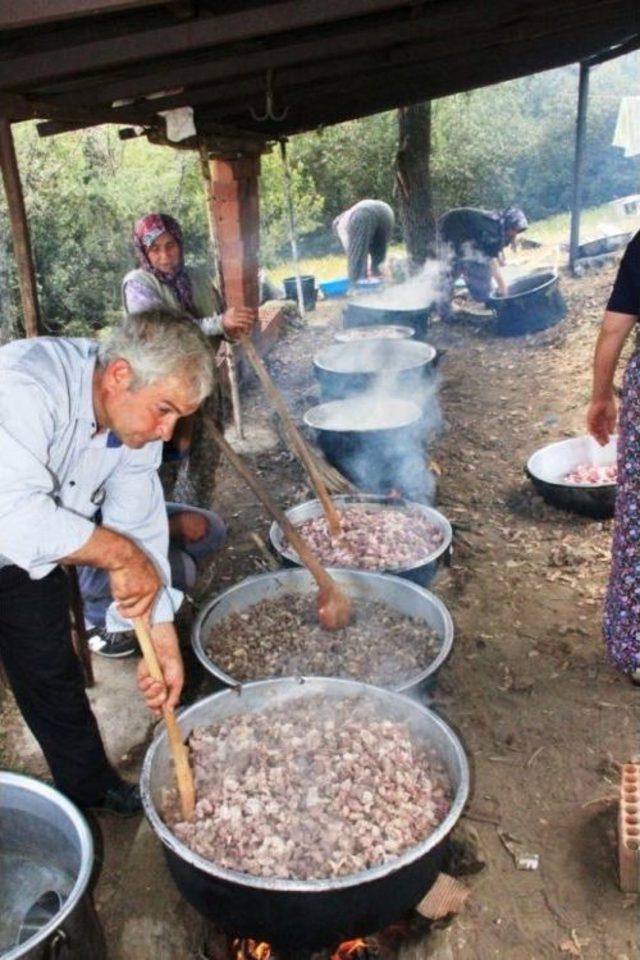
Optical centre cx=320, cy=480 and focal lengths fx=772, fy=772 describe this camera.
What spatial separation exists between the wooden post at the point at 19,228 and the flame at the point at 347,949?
8.95 feet

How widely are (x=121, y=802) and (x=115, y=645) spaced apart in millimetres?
1198

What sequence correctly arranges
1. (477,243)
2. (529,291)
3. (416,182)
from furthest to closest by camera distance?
1. (416,182)
2. (477,243)
3. (529,291)

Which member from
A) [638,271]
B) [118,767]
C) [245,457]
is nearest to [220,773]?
[118,767]

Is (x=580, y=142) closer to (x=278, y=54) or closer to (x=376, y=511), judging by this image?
(x=278, y=54)

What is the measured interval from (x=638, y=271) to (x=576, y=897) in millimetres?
2475

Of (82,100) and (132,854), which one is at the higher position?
(82,100)

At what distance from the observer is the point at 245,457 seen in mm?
7160

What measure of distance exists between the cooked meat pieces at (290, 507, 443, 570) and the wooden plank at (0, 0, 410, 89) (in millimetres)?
2595

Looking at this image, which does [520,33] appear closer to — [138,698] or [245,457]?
[245,457]

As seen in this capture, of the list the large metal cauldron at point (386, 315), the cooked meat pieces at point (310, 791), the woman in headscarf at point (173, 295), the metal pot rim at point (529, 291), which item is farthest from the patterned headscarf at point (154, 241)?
the metal pot rim at point (529, 291)

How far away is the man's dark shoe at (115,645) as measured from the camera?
14.0 ft

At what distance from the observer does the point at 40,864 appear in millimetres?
2701

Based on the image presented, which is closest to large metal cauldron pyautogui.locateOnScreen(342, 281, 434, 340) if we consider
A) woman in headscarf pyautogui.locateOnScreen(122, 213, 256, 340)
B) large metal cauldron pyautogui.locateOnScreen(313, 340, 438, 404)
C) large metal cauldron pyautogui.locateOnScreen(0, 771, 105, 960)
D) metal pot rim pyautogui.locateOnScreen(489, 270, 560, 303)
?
metal pot rim pyautogui.locateOnScreen(489, 270, 560, 303)

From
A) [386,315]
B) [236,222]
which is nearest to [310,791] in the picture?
[236,222]
